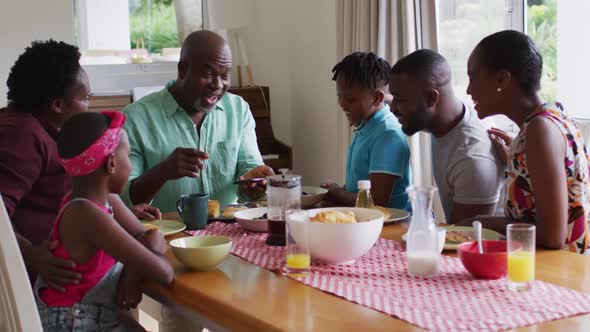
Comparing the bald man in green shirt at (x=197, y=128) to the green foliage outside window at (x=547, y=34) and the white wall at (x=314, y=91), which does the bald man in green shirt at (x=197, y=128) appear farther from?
the white wall at (x=314, y=91)

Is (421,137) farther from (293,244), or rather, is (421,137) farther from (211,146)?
(293,244)

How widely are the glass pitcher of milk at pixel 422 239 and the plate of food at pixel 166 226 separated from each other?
0.73 meters

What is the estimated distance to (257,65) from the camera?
5.22 m

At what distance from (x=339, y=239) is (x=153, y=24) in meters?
3.65

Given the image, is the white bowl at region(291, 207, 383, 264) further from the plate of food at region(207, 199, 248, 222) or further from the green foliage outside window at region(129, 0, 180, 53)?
the green foliage outside window at region(129, 0, 180, 53)

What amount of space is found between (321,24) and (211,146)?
216cm

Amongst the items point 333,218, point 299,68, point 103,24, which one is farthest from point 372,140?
point 103,24

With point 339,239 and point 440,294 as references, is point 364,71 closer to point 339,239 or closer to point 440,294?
point 339,239

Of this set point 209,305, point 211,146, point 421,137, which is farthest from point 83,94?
point 421,137

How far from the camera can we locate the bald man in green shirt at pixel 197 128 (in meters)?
2.67

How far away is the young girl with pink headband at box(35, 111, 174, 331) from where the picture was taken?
1.59 m

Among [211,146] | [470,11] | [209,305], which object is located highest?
[470,11]

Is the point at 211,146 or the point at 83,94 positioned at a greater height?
the point at 83,94

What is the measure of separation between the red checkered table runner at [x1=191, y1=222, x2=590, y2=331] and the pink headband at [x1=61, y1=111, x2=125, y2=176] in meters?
0.40
